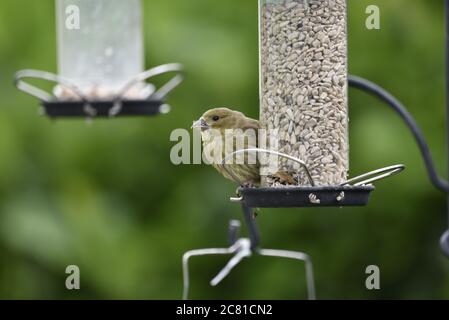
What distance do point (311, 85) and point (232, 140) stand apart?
0.60 meters

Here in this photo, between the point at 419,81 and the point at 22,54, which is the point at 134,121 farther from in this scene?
the point at 419,81

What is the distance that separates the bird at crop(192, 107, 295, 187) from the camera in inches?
234

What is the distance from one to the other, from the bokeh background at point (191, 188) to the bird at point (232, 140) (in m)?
3.01

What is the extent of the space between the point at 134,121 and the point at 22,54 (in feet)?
3.65

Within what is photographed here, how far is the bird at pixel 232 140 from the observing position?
234 inches

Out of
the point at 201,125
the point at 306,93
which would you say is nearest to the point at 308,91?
the point at 306,93

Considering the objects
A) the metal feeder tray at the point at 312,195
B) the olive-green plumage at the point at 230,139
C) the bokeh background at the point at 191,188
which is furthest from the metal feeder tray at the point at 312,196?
the bokeh background at the point at 191,188

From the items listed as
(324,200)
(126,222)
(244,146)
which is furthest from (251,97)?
(324,200)

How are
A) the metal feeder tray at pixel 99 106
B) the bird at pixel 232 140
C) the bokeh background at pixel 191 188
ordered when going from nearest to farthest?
the metal feeder tray at pixel 99 106, the bird at pixel 232 140, the bokeh background at pixel 191 188

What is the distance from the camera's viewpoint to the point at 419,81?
968cm

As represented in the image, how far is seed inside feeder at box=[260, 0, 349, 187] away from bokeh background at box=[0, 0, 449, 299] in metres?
3.45

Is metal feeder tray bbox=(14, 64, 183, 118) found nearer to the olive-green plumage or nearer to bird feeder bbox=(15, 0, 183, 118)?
bird feeder bbox=(15, 0, 183, 118)

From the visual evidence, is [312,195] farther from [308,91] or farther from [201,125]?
[201,125]

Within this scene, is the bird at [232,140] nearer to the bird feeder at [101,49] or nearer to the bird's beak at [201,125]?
the bird's beak at [201,125]
